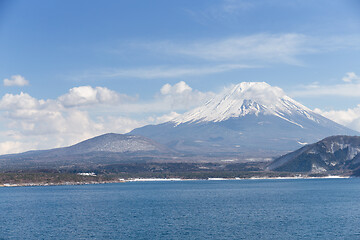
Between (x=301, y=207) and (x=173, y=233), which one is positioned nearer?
(x=173, y=233)

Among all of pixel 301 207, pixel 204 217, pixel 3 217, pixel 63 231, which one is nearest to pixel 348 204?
pixel 301 207

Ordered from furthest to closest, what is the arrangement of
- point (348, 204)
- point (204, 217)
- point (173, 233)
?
point (348, 204), point (204, 217), point (173, 233)

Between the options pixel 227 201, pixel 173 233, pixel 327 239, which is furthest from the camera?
pixel 227 201

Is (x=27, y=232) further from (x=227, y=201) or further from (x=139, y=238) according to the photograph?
(x=227, y=201)

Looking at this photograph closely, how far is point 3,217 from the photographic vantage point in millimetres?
105500

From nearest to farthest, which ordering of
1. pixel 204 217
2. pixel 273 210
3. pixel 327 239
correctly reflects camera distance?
1. pixel 327 239
2. pixel 204 217
3. pixel 273 210

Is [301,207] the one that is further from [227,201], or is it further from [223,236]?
[223,236]

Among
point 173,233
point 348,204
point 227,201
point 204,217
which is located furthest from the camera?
point 227,201

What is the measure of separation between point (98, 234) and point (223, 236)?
19.2 m

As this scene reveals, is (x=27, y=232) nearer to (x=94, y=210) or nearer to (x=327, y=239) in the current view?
(x=94, y=210)

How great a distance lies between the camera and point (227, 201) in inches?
5305

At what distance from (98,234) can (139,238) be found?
7.53 meters

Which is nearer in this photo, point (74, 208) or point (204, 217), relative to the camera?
point (204, 217)

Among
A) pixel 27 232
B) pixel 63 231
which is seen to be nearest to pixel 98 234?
pixel 63 231
